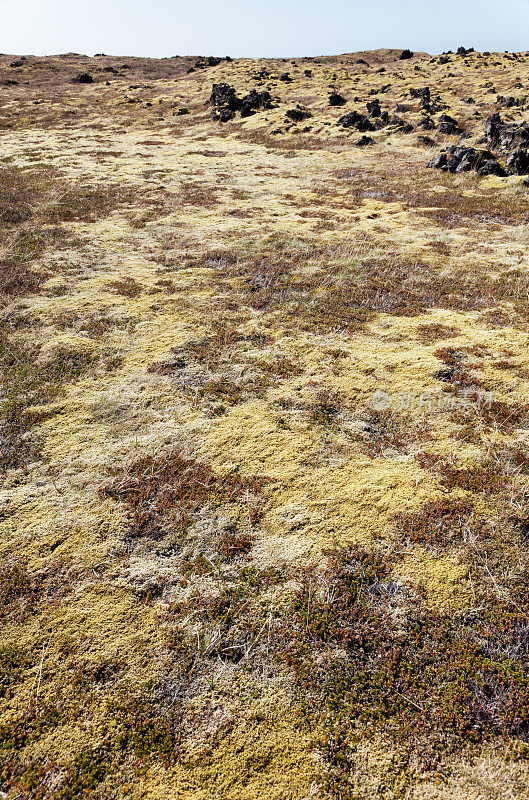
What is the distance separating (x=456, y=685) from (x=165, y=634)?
3.37m

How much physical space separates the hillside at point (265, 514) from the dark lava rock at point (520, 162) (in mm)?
9019

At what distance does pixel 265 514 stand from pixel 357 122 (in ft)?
147

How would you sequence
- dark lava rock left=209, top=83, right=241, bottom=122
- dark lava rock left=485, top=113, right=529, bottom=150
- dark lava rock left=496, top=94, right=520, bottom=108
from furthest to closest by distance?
dark lava rock left=209, top=83, right=241, bottom=122
dark lava rock left=496, top=94, right=520, bottom=108
dark lava rock left=485, top=113, right=529, bottom=150

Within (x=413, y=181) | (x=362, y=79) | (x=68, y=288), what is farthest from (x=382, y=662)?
(x=362, y=79)

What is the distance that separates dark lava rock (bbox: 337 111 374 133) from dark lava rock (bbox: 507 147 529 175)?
18.9 metres

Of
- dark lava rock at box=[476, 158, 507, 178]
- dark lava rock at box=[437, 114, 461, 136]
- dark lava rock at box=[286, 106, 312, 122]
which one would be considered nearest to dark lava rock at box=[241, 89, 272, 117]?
dark lava rock at box=[286, 106, 312, 122]

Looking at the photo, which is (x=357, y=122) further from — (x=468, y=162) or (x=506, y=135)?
(x=468, y=162)

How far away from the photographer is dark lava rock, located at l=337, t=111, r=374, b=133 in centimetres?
4012

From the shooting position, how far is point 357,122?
4062 cm

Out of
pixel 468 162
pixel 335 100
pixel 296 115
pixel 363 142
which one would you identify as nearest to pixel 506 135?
pixel 468 162

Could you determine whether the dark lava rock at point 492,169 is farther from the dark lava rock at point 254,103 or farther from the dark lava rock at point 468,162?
the dark lava rock at point 254,103

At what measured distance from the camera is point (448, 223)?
19797 mm

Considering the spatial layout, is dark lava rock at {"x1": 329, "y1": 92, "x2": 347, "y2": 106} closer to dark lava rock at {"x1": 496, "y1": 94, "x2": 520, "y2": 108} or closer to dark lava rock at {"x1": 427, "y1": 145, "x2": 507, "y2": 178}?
dark lava rock at {"x1": 496, "y1": 94, "x2": 520, "y2": 108}

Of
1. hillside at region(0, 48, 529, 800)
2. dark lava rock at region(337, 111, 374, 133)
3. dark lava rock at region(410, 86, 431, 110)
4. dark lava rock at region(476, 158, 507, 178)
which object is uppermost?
dark lava rock at region(410, 86, 431, 110)
